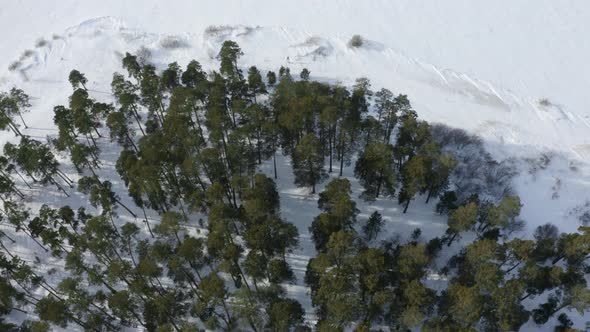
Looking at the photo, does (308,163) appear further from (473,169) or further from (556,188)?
(556,188)

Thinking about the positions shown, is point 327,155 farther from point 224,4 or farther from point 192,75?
point 224,4

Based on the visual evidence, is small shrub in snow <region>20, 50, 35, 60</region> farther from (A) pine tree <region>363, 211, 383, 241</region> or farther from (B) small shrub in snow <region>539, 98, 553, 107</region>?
(B) small shrub in snow <region>539, 98, 553, 107</region>

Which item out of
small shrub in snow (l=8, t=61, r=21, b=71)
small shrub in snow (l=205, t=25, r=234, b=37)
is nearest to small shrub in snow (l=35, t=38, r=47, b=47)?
small shrub in snow (l=8, t=61, r=21, b=71)

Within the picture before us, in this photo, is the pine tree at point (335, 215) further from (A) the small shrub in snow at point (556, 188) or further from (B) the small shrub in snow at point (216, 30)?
(B) the small shrub in snow at point (216, 30)

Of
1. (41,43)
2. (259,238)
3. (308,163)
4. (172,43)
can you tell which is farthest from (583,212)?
(41,43)

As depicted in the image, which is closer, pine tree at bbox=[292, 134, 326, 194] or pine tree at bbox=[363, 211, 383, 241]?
pine tree at bbox=[292, 134, 326, 194]

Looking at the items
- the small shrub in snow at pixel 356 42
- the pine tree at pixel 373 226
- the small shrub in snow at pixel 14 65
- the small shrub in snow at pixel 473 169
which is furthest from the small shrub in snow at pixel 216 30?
the pine tree at pixel 373 226

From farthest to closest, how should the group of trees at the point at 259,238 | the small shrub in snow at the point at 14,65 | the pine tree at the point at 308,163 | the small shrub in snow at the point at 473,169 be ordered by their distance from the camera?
the small shrub in snow at the point at 14,65
the small shrub in snow at the point at 473,169
the pine tree at the point at 308,163
the group of trees at the point at 259,238

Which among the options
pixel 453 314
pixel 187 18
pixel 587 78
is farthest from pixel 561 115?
pixel 187 18
